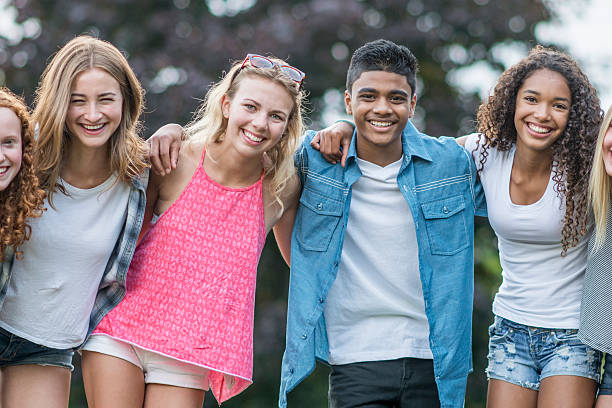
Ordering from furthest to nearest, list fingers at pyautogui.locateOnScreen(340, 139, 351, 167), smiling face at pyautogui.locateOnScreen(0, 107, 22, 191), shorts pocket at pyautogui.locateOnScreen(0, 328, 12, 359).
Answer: fingers at pyautogui.locateOnScreen(340, 139, 351, 167) → shorts pocket at pyautogui.locateOnScreen(0, 328, 12, 359) → smiling face at pyautogui.locateOnScreen(0, 107, 22, 191)

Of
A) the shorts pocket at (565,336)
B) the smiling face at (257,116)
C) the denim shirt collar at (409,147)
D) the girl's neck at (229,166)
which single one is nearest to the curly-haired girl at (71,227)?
the girl's neck at (229,166)

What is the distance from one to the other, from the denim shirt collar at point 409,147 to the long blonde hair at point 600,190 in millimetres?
819

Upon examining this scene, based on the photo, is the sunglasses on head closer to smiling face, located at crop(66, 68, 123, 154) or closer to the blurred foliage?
smiling face, located at crop(66, 68, 123, 154)

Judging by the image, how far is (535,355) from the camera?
3.94m

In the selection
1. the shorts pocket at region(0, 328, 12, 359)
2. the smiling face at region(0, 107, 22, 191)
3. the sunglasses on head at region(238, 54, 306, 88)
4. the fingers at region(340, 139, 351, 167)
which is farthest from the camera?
the fingers at region(340, 139, 351, 167)

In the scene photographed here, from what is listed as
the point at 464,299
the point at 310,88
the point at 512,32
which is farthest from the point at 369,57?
the point at 512,32

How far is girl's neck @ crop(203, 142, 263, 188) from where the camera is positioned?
400 cm

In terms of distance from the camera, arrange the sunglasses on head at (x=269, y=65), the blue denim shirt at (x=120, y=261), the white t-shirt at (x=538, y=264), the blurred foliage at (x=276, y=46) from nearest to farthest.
→ the blue denim shirt at (x=120, y=261) → the white t-shirt at (x=538, y=264) → the sunglasses on head at (x=269, y=65) → the blurred foliage at (x=276, y=46)

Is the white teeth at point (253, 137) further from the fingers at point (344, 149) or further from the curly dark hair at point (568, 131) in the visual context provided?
the curly dark hair at point (568, 131)

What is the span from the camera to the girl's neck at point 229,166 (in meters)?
4.00

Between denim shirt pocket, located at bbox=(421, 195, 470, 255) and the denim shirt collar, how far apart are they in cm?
24

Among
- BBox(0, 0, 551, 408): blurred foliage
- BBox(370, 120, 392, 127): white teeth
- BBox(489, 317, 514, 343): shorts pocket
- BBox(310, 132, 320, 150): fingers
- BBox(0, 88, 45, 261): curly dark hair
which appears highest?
BBox(0, 0, 551, 408): blurred foliage

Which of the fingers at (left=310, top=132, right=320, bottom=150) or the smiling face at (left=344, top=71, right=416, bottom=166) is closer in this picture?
the smiling face at (left=344, top=71, right=416, bottom=166)

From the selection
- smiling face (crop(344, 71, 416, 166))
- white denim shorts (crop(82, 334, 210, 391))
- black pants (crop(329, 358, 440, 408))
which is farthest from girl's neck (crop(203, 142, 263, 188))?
black pants (crop(329, 358, 440, 408))
